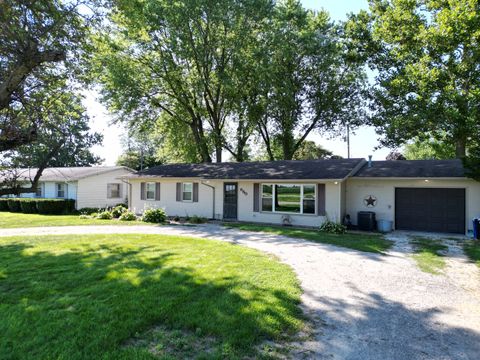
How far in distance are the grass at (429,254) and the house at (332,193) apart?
2.81 metres

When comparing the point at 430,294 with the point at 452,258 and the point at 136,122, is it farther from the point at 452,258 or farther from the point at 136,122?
the point at 136,122

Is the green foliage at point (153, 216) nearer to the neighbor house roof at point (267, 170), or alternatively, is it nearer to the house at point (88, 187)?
the neighbor house roof at point (267, 170)

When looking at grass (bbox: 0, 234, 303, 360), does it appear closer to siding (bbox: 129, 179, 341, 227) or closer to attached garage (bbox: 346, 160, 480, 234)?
siding (bbox: 129, 179, 341, 227)

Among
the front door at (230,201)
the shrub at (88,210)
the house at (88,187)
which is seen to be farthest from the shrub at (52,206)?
the front door at (230,201)

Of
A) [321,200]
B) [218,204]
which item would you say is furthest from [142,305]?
[218,204]

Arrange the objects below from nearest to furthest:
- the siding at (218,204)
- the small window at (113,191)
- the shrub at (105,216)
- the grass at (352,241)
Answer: the grass at (352,241) → the siding at (218,204) → the shrub at (105,216) → the small window at (113,191)

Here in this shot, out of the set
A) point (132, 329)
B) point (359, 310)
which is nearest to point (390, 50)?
point (359, 310)

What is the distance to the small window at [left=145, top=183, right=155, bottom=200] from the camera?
2047cm

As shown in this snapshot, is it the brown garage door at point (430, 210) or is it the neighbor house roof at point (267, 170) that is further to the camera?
the neighbor house roof at point (267, 170)

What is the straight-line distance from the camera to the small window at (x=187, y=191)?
19.1m

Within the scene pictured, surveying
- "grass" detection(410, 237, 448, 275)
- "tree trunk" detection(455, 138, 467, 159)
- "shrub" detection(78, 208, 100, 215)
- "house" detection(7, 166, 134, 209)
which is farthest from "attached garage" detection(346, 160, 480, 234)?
"shrub" detection(78, 208, 100, 215)

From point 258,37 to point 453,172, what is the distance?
55.9ft

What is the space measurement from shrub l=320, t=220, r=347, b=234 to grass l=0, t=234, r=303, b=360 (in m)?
6.30

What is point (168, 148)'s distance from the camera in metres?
30.4
